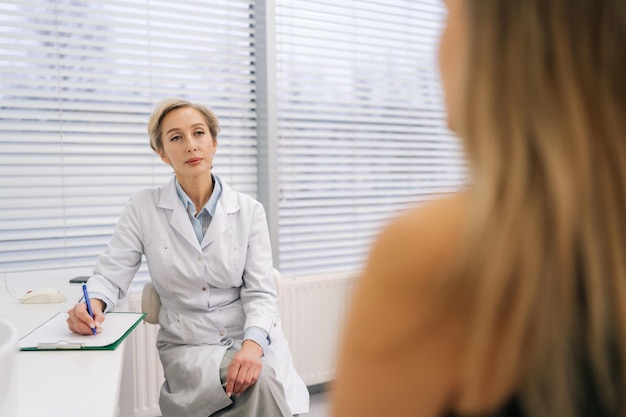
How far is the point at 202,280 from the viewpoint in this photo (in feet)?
6.44

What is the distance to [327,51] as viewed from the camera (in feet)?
10.6

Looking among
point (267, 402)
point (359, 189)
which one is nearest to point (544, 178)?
point (267, 402)

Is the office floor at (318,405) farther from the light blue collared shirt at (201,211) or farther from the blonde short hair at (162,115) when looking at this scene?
the blonde short hair at (162,115)

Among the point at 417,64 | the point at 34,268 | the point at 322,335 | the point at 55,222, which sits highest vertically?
the point at 417,64

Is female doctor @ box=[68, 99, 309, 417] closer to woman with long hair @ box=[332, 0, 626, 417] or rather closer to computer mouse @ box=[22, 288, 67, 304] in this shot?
computer mouse @ box=[22, 288, 67, 304]

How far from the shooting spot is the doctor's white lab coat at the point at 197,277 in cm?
191

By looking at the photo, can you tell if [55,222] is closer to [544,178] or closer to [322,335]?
[322,335]

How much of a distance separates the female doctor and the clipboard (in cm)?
27

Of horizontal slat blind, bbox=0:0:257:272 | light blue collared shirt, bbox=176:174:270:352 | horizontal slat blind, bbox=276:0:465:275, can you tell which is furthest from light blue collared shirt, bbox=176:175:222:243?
horizontal slat blind, bbox=276:0:465:275

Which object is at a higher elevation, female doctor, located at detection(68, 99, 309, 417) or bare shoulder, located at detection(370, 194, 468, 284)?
bare shoulder, located at detection(370, 194, 468, 284)

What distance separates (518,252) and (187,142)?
→ 1.80m

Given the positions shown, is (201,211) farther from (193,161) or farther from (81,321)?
(81,321)

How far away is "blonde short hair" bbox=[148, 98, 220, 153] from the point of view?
2086 millimetres

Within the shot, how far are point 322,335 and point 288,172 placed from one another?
98cm
